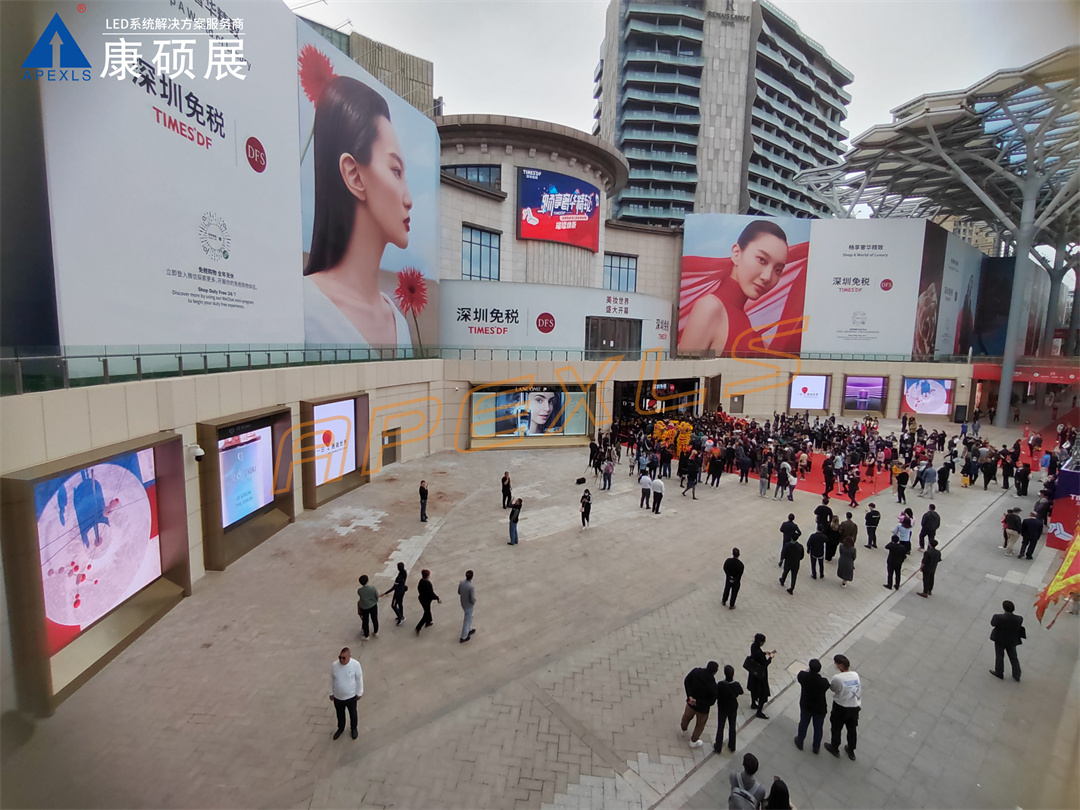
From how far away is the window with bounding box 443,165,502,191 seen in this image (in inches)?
1209

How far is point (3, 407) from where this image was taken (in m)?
6.29

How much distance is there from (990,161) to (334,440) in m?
46.1

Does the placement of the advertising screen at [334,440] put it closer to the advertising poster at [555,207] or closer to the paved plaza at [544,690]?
the paved plaza at [544,690]

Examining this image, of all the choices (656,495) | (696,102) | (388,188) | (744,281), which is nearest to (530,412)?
(656,495)

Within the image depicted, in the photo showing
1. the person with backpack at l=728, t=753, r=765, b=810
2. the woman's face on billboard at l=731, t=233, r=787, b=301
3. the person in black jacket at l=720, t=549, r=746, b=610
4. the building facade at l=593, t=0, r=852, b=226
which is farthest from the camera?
the building facade at l=593, t=0, r=852, b=226

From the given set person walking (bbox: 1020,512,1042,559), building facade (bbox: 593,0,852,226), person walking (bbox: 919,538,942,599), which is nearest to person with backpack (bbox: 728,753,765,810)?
person walking (bbox: 919,538,942,599)

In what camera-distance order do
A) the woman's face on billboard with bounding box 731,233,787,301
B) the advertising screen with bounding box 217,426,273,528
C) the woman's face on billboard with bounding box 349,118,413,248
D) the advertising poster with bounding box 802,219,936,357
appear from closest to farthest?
1. the advertising screen with bounding box 217,426,273,528
2. the woman's face on billboard with bounding box 349,118,413,248
3. the advertising poster with bounding box 802,219,936,357
4. the woman's face on billboard with bounding box 731,233,787,301

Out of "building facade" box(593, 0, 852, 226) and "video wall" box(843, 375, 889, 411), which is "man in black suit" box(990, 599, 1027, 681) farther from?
"building facade" box(593, 0, 852, 226)

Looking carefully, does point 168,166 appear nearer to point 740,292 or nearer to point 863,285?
point 740,292

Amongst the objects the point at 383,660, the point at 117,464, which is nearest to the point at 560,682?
the point at 383,660

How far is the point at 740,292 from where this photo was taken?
125 ft

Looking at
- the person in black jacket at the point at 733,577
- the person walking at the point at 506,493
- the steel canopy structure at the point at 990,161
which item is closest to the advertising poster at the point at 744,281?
the steel canopy structure at the point at 990,161

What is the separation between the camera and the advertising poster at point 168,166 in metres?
9.29

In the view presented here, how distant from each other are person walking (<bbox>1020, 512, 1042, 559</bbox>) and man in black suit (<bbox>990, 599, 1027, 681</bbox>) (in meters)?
6.41
